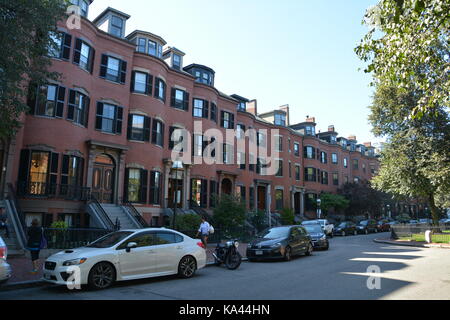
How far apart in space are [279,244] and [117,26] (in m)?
18.7

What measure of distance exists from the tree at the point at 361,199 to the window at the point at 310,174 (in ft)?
18.6

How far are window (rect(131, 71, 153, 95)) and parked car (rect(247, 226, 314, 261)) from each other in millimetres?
13755

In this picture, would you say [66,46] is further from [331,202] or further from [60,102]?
[331,202]

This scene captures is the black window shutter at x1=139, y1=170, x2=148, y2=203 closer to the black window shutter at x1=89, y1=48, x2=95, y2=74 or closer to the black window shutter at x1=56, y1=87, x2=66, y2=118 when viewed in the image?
the black window shutter at x1=56, y1=87, x2=66, y2=118

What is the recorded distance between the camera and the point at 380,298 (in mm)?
7512

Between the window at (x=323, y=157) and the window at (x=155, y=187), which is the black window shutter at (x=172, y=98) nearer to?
the window at (x=155, y=187)

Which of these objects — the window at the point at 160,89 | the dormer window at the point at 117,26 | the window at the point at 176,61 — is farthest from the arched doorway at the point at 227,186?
the dormer window at the point at 117,26

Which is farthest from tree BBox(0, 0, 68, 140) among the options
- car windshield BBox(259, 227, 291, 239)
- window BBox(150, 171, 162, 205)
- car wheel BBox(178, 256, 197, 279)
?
window BBox(150, 171, 162, 205)

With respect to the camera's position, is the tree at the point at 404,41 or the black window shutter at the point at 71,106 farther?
the black window shutter at the point at 71,106

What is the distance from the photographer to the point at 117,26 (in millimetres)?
23953

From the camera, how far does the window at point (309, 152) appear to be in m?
45.2

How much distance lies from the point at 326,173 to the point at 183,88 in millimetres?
28624

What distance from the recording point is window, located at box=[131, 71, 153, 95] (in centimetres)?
2390
